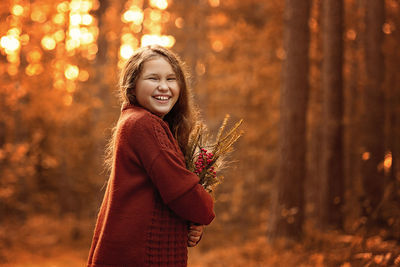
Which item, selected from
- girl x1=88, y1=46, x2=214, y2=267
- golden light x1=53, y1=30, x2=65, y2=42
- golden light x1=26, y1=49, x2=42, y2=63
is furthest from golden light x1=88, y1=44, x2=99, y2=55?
girl x1=88, y1=46, x2=214, y2=267

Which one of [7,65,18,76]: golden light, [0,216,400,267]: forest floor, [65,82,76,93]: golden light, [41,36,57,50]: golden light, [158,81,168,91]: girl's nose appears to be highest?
[41,36,57,50]: golden light

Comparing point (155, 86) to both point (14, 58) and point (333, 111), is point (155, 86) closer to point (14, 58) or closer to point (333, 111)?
point (333, 111)

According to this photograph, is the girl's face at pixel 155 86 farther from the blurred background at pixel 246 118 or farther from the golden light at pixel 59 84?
the golden light at pixel 59 84

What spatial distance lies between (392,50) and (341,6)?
397cm

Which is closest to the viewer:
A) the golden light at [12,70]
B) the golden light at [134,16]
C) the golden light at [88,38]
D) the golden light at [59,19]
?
the golden light at [12,70]

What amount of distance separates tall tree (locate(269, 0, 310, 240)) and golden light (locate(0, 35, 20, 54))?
562 centimetres

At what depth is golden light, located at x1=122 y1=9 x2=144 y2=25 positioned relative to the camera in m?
16.1

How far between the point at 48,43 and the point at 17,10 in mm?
3145

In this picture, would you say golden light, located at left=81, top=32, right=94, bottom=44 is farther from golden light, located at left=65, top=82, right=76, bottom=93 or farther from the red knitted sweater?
the red knitted sweater

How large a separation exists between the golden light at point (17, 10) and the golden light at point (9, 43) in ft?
1.63

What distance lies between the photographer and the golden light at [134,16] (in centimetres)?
1608

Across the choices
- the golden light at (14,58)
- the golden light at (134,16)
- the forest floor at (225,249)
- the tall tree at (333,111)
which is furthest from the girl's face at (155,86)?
the golden light at (134,16)

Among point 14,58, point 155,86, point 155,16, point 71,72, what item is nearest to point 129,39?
point 155,16


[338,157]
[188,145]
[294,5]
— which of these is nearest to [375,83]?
[338,157]
